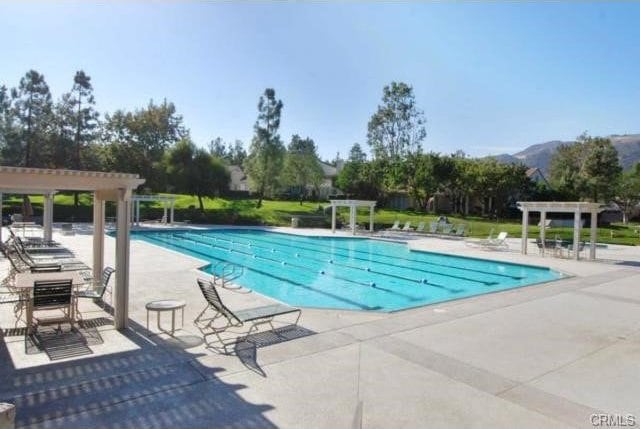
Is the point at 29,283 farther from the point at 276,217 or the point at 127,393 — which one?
the point at 276,217

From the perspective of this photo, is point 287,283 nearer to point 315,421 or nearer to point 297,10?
point 297,10

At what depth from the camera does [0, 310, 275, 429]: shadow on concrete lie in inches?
161

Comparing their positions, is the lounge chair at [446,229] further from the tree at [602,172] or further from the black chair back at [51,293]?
the tree at [602,172]

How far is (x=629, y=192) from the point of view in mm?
46844

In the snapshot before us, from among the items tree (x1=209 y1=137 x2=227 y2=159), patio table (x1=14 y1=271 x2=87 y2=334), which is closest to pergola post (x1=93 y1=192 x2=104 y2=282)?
patio table (x1=14 y1=271 x2=87 y2=334)

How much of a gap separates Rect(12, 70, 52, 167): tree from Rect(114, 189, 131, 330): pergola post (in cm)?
3871

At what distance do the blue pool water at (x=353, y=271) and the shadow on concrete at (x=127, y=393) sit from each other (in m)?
4.75

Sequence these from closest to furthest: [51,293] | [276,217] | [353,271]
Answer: [51,293] < [353,271] < [276,217]

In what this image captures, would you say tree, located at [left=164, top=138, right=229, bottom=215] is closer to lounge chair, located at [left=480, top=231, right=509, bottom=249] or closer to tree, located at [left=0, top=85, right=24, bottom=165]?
tree, located at [left=0, top=85, right=24, bottom=165]

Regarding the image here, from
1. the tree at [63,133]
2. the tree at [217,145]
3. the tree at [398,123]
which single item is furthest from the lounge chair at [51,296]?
the tree at [217,145]

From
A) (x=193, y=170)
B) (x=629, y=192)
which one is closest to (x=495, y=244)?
(x=193, y=170)

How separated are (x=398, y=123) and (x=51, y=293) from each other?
4815cm

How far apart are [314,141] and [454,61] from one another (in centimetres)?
7775

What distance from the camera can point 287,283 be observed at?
13.8 m
